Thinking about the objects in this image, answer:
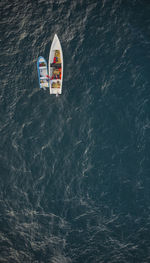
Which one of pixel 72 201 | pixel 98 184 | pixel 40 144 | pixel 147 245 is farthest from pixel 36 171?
pixel 147 245

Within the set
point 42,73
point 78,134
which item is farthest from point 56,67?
point 78,134

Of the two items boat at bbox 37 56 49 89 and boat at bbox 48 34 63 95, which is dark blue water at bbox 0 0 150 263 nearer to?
boat at bbox 48 34 63 95

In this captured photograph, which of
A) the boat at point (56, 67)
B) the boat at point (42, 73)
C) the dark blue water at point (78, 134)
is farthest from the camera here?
the boat at point (42, 73)

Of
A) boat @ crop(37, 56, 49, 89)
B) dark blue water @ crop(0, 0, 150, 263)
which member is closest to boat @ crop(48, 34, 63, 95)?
dark blue water @ crop(0, 0, 150, 263)

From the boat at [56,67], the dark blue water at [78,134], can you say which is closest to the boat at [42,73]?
the boat at [56,67]

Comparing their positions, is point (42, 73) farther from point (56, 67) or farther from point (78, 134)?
point (78, 134)

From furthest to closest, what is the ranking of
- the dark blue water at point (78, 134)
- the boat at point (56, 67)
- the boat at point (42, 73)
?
the boat at point (42, 73), the boat at point (56, 67), the dark blue water at point (78, 134)

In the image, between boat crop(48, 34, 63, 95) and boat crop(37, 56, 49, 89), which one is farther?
boat crop(37, 56, 49, 89)

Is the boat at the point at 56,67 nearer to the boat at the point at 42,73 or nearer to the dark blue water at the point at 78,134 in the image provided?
the dark blue water at the point at 78,134
